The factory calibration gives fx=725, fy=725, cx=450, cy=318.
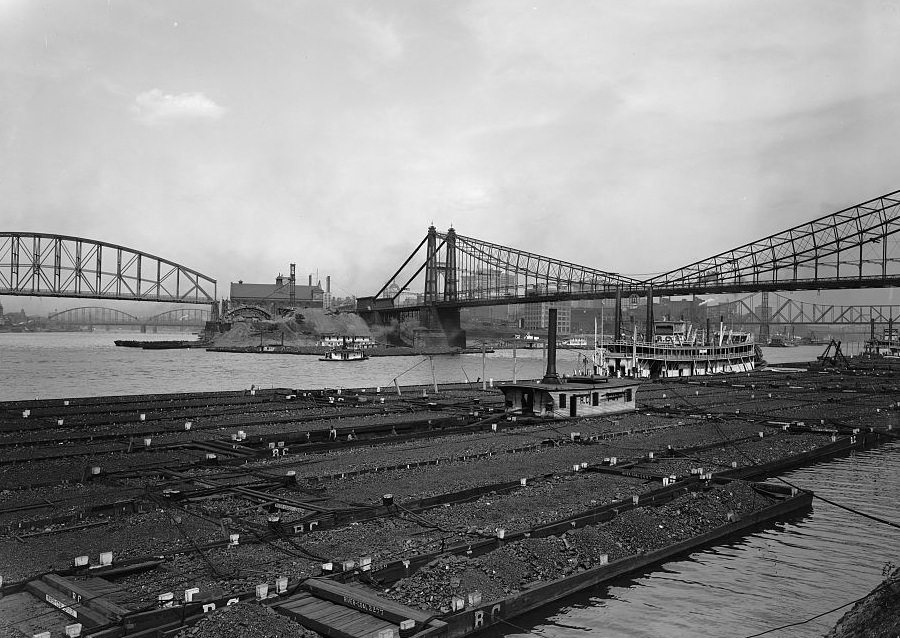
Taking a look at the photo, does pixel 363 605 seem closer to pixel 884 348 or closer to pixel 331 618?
pixel 331 618

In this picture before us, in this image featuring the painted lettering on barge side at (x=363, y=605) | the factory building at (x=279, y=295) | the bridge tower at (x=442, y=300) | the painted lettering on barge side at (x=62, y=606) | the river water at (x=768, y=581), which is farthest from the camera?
A: the factory building at (x=279, y=295)

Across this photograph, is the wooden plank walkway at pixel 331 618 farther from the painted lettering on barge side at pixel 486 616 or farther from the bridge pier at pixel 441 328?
the bridge pier at pixel 441 328

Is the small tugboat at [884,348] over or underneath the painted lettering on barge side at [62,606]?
over

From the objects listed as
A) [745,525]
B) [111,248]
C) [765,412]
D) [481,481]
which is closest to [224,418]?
[481,481]

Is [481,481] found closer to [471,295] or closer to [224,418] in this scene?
[224,418]

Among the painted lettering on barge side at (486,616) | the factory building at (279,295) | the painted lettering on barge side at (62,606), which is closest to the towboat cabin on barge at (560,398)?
the painted lettering on barge side at (486,616)

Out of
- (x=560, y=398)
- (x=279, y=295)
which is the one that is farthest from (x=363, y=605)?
(x=279, y=295)

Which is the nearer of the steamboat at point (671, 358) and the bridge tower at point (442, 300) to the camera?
the steamboat at point (671, 358)

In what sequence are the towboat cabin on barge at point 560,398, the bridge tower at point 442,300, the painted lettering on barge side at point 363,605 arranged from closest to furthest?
the painted lettering on barge side at point 363,605 → the towboat cabin on barge at point 560,398 → the bridge tower at point 442,300
